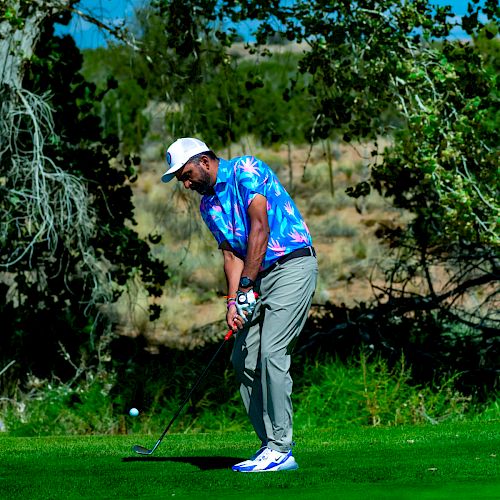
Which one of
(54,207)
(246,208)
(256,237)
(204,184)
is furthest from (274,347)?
(54,207)

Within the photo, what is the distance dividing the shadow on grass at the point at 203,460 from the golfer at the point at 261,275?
36 centimetres

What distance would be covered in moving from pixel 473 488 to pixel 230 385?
6995 millimetres

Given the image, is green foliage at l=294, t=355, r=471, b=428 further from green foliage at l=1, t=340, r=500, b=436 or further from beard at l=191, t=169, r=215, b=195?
beard at l=191, t=169, r=215, b=195

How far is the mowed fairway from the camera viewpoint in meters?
5.52

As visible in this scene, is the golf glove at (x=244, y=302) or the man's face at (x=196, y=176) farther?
the man's face at (x=196, y=176)

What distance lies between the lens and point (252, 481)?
5.90 m

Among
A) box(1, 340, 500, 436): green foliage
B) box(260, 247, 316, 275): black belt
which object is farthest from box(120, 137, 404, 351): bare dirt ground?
box(260, 247, 316, 275): black belt

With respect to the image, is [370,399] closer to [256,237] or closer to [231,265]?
[231,265]

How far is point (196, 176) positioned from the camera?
6402mm

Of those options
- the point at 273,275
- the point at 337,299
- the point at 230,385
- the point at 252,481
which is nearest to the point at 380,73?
the point at 230,385

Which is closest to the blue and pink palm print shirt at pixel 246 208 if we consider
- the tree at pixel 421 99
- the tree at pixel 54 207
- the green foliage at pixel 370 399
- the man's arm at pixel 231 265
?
the man's arm at pixel 231 265

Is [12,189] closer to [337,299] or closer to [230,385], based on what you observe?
[230,385]

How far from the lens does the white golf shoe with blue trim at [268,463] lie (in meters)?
6.23

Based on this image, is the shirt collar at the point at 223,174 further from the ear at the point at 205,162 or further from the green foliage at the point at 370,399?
the green foliage at the point at 370,399
